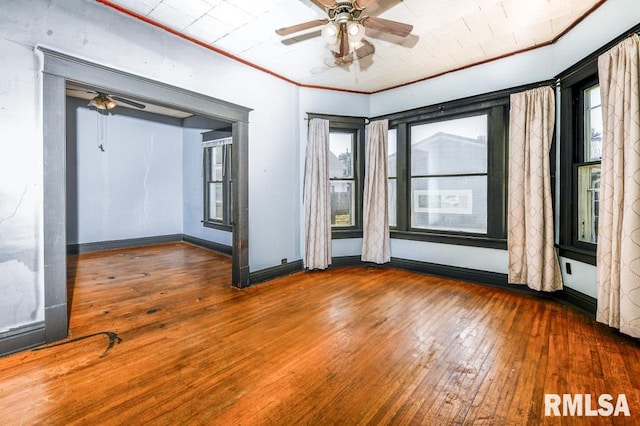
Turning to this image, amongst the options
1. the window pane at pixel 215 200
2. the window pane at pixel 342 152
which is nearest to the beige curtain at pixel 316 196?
the window pane at pixel 342 152

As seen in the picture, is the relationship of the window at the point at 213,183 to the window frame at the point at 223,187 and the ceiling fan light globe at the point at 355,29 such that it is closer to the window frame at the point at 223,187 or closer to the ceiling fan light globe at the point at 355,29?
the window frame at the point at 223,187

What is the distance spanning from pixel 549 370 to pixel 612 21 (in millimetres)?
2957

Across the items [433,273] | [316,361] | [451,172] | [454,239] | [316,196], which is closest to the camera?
[316,361]

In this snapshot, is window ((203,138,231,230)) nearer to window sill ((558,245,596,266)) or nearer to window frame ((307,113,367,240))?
window frame ((307,113,367,240))

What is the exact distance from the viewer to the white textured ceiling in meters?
2.62

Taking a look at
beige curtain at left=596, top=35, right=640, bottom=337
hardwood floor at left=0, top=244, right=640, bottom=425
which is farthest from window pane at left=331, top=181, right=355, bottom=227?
beige curtain at left=596, top=35, right=640, bottom=337

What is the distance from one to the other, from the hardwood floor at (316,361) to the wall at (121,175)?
10.2 feet

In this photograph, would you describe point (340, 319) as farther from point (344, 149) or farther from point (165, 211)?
point (165, 211)

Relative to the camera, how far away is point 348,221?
492 cm

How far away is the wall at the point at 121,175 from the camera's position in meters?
5.54

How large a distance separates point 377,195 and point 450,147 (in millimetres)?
1241

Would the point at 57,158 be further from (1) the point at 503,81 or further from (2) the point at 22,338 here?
(1) the point at 503,81

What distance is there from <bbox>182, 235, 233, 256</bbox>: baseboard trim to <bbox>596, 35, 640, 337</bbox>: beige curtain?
208 inches

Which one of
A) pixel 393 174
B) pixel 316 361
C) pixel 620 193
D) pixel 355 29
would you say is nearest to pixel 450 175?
pixel 393 174
